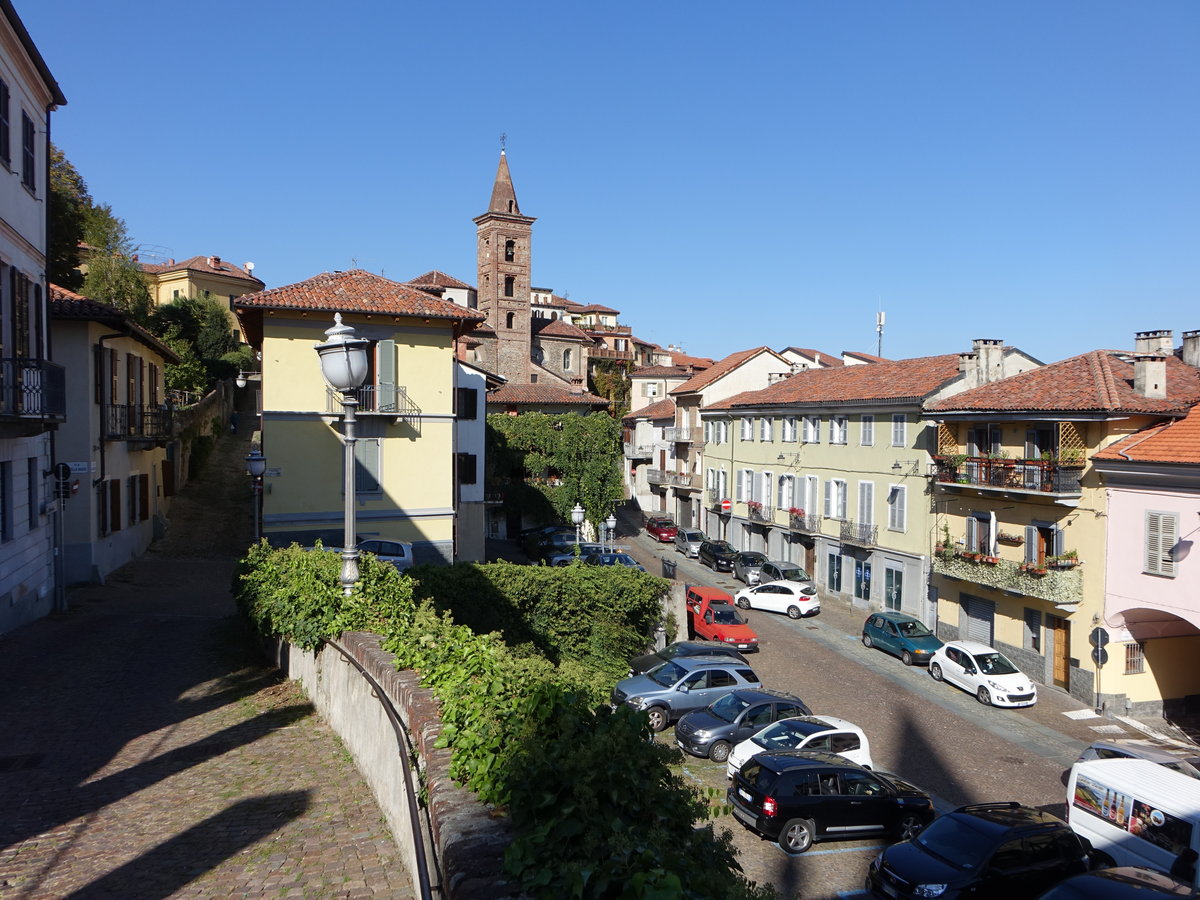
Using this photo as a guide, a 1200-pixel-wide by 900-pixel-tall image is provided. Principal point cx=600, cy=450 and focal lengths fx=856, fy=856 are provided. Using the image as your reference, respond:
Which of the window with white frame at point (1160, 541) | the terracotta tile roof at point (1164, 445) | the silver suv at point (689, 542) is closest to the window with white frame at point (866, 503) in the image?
the terracotta tile roof at point (1164, 445)

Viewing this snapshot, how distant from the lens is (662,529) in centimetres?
5144

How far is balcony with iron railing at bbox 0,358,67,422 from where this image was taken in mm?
15000

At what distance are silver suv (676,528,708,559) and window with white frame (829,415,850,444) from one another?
10.6 meters

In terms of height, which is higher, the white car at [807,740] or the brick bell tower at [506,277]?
the brick bell tower at [506,277]

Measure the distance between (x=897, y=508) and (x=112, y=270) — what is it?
38.0 m

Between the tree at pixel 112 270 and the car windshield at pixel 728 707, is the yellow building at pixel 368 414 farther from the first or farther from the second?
the tree at pixel 112 270

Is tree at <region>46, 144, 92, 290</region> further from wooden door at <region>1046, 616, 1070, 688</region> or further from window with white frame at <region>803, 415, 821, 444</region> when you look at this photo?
wooden door at <region>1046, 616, 1070, 688</region>

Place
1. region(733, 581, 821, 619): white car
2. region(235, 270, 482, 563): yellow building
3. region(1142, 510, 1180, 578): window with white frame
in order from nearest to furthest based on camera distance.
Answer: region(1142, 510, 1180, 578): window with white frame < region(235, 270, 482, 563): yellow building < region(733, 581, 821, 619): white car

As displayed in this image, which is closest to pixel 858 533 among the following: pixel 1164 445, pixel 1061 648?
pixel 1061 648

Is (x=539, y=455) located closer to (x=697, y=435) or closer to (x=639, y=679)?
(x=697, y=435)

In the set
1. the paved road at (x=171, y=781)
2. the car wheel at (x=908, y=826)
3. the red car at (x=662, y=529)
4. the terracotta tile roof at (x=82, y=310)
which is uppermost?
the terracotta tile roof at (x=82, y=310)

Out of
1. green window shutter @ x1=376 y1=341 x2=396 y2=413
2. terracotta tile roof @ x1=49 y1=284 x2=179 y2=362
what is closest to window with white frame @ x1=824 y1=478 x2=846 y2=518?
green window shutter @ x1=376 y1=341 x2=396 y2=413

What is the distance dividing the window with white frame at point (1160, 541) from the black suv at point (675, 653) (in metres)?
11.8

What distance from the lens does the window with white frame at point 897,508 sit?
1335 inches
